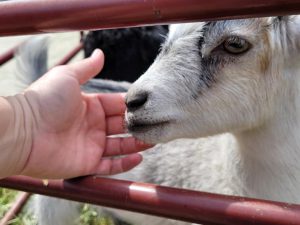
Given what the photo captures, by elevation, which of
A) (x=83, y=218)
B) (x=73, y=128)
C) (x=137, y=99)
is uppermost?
(x=137, y=99)

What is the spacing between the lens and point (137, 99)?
4.30 feet

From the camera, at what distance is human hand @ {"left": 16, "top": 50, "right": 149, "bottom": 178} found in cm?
129

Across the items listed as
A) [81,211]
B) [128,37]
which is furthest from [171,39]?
[128,37]

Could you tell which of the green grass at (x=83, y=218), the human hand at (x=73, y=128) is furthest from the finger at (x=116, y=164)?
the green grass at (x=83, y=218)

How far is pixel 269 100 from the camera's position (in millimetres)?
1442

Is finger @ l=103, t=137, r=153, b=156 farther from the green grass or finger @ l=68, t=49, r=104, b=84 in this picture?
the green grass

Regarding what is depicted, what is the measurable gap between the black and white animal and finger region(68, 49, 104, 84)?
1.52 meters

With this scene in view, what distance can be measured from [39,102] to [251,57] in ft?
2.00

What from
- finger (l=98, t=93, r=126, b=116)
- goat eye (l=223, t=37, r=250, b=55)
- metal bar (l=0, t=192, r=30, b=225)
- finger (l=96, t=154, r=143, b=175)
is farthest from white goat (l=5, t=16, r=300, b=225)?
metal bar (l=0, t=192, r=30, b=225)

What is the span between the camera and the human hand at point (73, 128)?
1287mm

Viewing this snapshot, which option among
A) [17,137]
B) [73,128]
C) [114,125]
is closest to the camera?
[17,137]

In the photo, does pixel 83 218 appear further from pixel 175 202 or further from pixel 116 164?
pixel 175 202

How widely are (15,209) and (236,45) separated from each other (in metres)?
1.71

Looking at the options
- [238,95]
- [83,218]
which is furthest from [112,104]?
[83,218]
